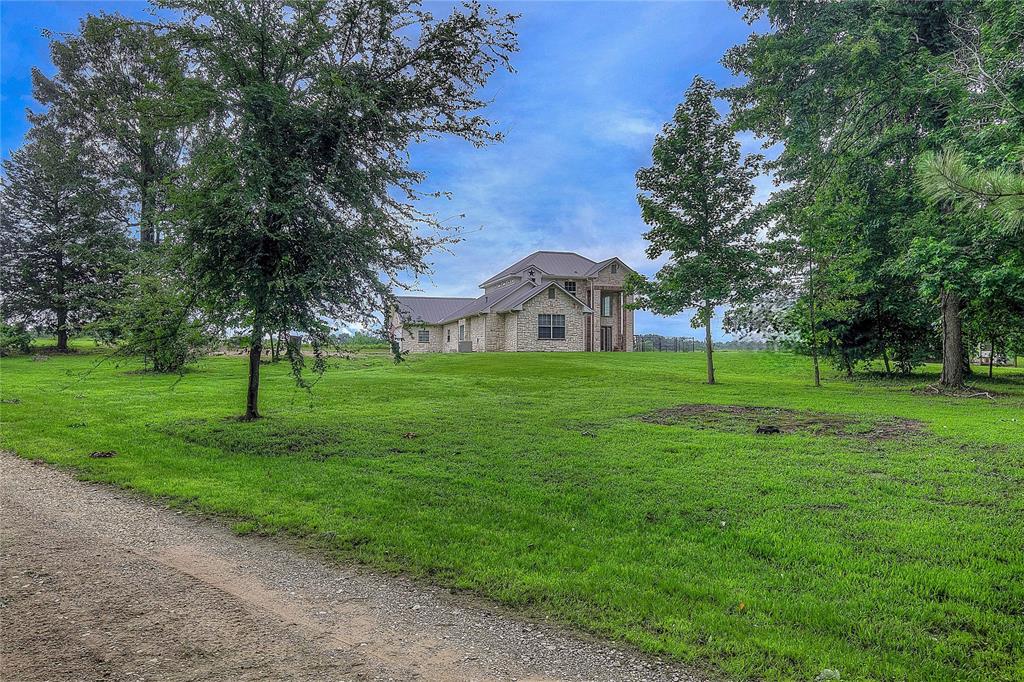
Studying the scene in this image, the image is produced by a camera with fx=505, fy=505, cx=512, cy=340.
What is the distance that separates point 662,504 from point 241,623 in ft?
13.6

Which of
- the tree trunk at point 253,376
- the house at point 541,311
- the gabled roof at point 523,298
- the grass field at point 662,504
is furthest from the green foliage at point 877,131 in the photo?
the tree trunk at point 253,376

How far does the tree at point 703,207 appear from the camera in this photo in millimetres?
17422

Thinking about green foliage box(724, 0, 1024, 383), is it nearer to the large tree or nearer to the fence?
the large tree

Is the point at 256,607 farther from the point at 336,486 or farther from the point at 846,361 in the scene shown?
the point at 846,361

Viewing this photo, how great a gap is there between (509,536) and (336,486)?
8.91ft

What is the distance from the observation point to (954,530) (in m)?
4.83

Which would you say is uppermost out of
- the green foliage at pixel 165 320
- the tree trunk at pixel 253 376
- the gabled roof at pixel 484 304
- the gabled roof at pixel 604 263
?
the gabled roof at pixel 604 263

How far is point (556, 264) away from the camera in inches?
1548

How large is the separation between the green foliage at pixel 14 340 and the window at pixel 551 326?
90.5 feet

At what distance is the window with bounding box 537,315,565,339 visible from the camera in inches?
1328

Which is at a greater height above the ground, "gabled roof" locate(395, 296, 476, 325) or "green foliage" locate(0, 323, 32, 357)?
"gabled roof" locate(395, 296, 476, 325)

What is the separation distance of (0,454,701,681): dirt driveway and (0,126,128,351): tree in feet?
92.3

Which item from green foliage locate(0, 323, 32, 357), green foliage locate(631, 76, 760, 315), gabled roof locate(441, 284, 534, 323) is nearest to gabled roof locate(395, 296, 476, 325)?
gabled roof locate(441, 284, 534, 323)

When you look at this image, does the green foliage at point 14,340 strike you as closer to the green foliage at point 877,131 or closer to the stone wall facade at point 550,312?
the stone wall facade at point 550,312
